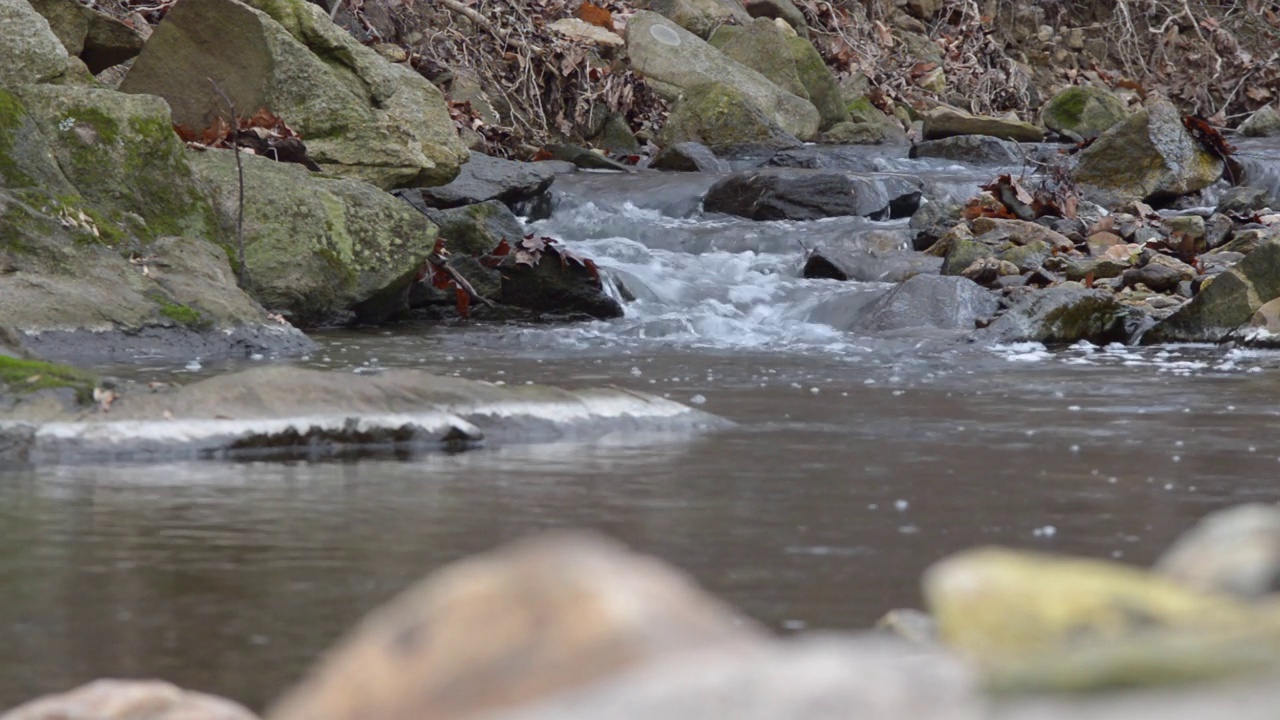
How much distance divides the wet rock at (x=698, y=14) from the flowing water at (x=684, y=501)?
49.7 feet

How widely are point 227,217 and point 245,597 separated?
8181 millimetres

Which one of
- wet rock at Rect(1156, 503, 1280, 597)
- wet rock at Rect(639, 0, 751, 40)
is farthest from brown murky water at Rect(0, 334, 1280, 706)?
wet rock at Rect(639, 0, 751, 40)

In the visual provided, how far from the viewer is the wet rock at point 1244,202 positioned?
55.8 feet

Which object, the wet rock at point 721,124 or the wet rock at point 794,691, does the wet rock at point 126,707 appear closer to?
the wet rock at point 794,691

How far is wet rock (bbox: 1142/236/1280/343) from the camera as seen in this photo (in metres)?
11.8

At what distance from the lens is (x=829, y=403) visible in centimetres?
831

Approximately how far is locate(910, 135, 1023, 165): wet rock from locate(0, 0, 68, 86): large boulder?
1139 cm

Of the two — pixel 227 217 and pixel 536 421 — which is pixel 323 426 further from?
pixel 227 217

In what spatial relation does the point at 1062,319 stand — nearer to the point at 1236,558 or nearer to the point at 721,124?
the point at 721,124

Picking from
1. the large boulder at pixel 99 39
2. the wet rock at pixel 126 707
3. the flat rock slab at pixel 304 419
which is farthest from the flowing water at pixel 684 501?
the large boulder at pixel 99 39

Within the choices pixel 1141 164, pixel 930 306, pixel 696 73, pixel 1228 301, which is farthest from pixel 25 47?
pixel 696 73

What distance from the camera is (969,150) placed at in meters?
20.7

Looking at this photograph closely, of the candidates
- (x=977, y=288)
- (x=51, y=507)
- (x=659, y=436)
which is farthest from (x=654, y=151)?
(x=51, y=507)

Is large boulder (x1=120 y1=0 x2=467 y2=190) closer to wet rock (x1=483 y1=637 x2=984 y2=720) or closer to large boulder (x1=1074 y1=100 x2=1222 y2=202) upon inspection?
large boulder (x1=1074 y1=100 x2=1222 y2=202)
